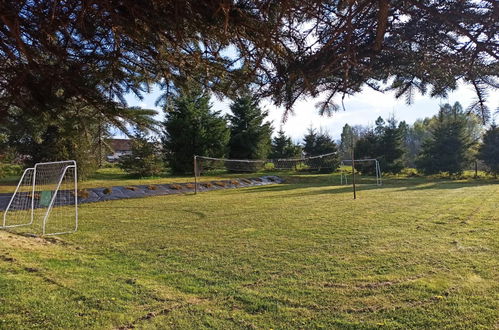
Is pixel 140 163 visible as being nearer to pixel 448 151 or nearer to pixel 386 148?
pixel 386 148

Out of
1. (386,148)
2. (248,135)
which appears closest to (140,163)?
(248,135)

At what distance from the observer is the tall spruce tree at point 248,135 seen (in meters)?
28.0

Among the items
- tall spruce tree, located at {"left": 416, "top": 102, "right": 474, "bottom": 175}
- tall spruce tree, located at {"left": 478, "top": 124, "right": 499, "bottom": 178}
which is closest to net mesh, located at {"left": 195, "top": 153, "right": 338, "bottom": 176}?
tall spruce tree, located at {"left": 416, "top": 102, "right": 474, "bottom": 175}

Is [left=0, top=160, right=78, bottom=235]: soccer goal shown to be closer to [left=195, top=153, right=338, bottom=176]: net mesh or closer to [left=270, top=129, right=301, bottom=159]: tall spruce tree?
[left=195, top=153, right=338, bottom=176]: net mesh

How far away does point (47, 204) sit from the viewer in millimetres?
7523

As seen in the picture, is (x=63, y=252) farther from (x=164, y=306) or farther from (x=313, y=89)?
(x=313, y=89)

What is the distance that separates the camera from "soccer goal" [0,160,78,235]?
7.16 m

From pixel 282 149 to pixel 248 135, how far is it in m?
4.20

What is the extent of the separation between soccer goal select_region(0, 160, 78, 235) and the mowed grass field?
0.78 m

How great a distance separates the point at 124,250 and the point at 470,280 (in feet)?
15.2

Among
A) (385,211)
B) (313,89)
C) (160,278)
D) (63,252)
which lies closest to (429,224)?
(385,211)

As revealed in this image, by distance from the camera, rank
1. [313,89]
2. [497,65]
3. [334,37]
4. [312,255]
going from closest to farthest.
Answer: [497,65], [334,37], [313,89], [312,255]

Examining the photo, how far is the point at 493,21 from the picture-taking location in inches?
54.7

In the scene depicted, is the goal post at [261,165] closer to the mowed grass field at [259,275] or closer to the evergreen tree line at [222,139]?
the evergreen tree line at [222,139]
